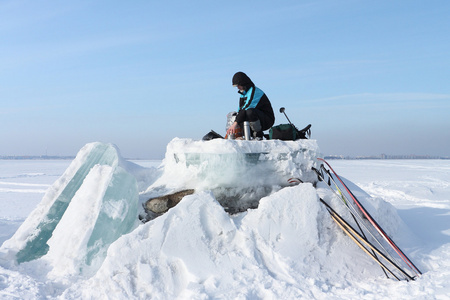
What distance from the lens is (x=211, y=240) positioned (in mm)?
3660

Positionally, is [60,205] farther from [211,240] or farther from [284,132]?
[284,132]

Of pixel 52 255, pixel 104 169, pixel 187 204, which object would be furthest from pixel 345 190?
pixel 52 255

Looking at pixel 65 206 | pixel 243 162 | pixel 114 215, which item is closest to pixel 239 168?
pixel 243 162

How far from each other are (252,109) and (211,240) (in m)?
2.29

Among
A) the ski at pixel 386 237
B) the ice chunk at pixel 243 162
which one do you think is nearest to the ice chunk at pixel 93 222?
the ice chunk at pixel 243 162

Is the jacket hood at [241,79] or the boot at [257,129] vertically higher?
the jacket hood at [241,79]

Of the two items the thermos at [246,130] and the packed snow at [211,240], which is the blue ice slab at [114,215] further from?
the thermos at [246,130]

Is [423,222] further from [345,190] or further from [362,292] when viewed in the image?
[362,292]

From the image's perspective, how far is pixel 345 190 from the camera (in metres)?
4.93

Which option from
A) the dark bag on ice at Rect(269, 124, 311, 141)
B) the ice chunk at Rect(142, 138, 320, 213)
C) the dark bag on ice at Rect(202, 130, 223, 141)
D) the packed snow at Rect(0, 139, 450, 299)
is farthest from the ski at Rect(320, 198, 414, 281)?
the dark bag on ice at Rect(202, 130, 223, 141)

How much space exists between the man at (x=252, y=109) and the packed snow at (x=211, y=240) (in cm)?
79

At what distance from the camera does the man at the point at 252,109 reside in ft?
17.7

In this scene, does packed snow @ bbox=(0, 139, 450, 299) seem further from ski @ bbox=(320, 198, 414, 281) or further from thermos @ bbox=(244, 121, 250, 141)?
thermos @ bbox=(244, 121, 250, 141)

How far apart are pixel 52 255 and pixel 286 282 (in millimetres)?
2425
